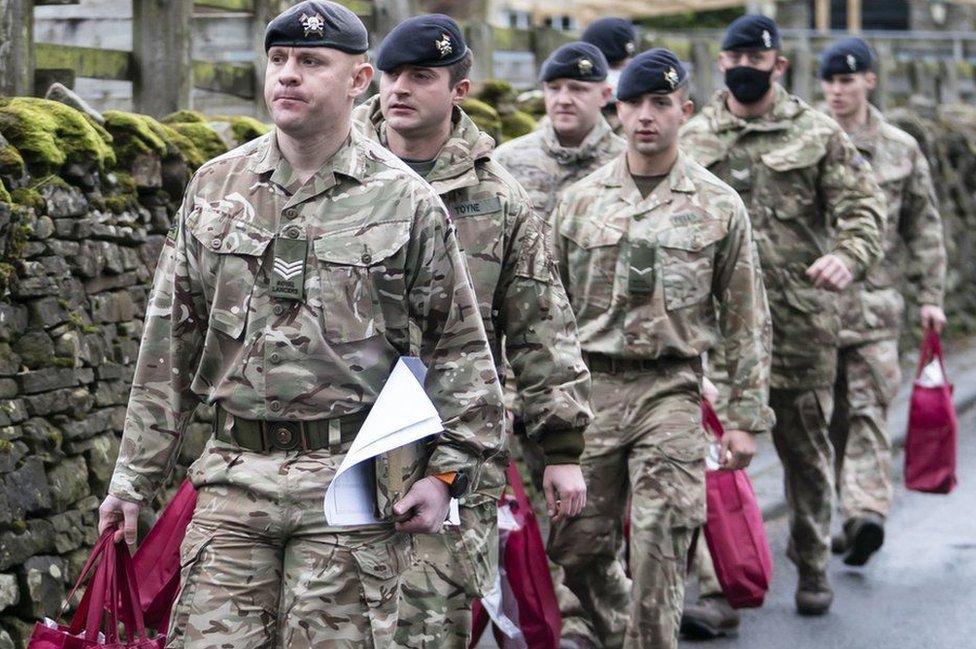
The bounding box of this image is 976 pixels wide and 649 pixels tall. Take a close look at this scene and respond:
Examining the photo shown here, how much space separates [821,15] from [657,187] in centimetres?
3011

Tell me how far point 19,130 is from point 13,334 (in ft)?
2.20

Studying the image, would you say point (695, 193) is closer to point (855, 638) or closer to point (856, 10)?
point (855, 638)

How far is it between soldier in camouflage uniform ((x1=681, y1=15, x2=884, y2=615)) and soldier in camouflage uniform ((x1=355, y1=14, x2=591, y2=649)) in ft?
8.90

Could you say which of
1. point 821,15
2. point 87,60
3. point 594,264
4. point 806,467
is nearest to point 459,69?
point 594,264

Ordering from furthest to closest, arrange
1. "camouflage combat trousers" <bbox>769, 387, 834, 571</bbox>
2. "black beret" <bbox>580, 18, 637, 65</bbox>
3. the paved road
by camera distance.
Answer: "black beret" <bbox>580, 18, 637, 65</bbox>, "camouflage combat trousers" <bbox>769, 387, 834, 571</bbox>, the paved road

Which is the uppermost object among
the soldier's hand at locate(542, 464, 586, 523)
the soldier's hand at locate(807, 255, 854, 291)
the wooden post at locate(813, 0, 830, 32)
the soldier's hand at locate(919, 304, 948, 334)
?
the wooden post at locate(813, 0, 830, 32)

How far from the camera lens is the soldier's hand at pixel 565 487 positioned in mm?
5656

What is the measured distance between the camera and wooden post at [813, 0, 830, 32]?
120ft

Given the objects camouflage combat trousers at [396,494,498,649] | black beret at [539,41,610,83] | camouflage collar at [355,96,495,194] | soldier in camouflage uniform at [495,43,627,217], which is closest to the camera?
camouflage combat trousers at [396,494,498,649]

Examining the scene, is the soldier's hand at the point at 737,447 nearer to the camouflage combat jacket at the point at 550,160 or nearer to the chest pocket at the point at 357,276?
the camouflage combat jacket at the point at 550,160

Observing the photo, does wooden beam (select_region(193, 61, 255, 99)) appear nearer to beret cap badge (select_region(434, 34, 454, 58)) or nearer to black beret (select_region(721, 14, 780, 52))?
black beret (select_region(721, 14, 780, 52))

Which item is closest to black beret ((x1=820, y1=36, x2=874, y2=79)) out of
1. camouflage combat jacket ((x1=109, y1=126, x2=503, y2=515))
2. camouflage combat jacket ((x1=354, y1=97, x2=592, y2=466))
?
camouflage combat jacket ((x1=354, y1=97, x2=592, y2=466))

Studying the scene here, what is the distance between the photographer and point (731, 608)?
835cm

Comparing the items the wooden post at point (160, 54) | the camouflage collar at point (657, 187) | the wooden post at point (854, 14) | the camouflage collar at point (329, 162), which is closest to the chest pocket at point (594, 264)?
the camouflage collar at point (657, 187)
